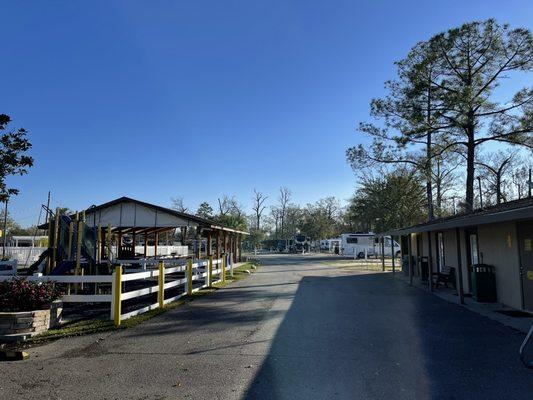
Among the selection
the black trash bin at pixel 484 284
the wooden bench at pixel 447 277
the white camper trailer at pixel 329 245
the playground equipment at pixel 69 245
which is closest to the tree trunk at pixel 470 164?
the wooden bench at pixel 447 277

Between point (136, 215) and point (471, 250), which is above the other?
point (136, 215)

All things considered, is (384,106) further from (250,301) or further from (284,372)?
(284,372)

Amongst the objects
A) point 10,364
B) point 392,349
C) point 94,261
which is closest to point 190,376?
point 10,364

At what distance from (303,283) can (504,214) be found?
1114 cm

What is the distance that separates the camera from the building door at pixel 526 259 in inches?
423

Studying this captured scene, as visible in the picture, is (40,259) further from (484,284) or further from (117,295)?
(484,284)

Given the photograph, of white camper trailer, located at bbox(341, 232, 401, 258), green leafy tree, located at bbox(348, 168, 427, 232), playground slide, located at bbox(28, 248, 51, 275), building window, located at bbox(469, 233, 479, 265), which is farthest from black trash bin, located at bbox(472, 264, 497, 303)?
white camper trailer, located at bbox(341, 232, 401, 258)

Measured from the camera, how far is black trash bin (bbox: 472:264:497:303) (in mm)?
12695

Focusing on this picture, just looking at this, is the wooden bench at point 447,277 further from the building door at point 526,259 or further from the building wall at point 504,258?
the building door at point 526,259

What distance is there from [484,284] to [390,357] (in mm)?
7555

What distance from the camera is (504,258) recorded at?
40.0 feet

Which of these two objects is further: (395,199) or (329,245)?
(329,245)

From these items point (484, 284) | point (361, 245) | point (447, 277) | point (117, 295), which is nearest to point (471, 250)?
point (447, 277)

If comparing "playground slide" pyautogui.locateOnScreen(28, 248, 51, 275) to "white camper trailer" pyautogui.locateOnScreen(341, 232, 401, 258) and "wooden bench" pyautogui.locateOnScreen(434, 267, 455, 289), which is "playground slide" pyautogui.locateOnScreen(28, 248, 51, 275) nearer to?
"wooden bench" pyautogui.locateOnScreen(434, 267, 455, 289)
